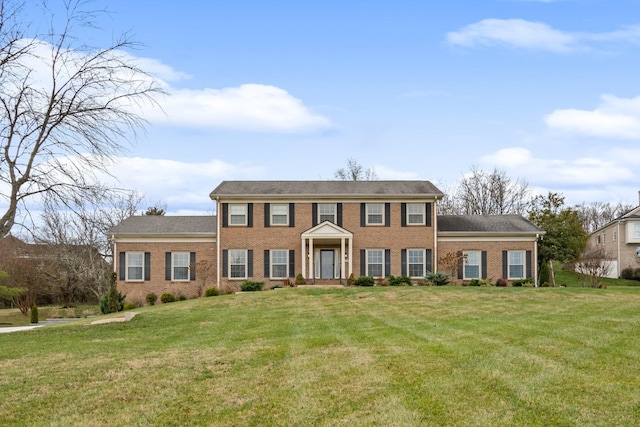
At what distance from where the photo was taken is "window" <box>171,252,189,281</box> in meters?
34.7

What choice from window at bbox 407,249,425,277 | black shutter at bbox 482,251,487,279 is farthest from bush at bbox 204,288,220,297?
black shutter at bbox 482,251,487,279

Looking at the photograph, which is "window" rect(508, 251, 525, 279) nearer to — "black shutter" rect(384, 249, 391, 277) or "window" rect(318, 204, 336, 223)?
"black shutter" rect(384, 249, 391, 277)

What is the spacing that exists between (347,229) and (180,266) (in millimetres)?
9056

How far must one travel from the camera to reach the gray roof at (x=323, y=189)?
3453cm

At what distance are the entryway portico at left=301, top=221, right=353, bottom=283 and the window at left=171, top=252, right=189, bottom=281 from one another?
623 cm

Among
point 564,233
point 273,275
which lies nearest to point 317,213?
point 273,275

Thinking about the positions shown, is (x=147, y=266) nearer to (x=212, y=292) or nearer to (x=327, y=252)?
(x=212, y=292)

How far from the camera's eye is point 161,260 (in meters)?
34.8

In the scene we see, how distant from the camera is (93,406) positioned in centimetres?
841

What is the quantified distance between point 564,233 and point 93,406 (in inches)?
1495

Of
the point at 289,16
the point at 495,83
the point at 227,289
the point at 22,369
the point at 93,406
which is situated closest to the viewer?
the point at 93,406

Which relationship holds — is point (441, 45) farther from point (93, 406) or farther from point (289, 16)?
point (93, 406)

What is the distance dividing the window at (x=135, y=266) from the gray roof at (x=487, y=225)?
52.2 ft

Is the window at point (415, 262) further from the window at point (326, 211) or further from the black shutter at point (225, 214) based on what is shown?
the black shutter at point (225, 214)
